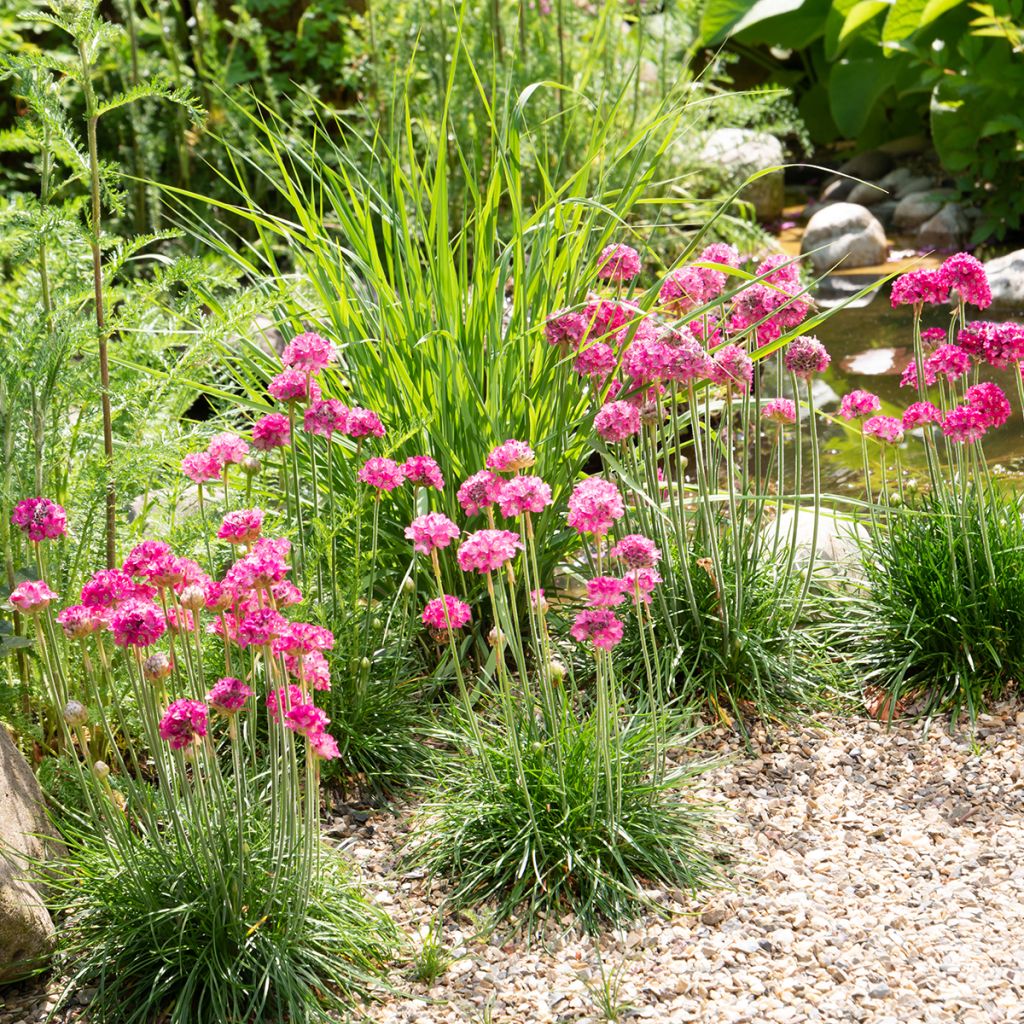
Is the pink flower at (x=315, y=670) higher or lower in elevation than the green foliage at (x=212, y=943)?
higher

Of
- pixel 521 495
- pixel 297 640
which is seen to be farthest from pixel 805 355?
pixel 297 640

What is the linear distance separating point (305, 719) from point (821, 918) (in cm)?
111

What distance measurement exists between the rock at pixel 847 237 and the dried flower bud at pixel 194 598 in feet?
19.5

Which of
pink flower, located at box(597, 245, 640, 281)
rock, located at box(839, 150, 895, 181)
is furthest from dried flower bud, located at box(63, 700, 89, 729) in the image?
rock, located at box(839, 150, 895, 181)

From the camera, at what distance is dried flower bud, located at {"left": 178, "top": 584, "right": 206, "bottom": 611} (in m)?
2.13

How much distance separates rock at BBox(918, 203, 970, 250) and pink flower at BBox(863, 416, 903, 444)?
4.64m

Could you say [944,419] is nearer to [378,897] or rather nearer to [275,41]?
[378,897]

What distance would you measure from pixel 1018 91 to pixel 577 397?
475 cm

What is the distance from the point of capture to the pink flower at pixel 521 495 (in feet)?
7.64

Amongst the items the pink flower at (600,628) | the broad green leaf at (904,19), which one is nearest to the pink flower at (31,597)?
the pink flower at (600,628)

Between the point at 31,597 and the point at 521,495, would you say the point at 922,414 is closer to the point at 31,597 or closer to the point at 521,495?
the point at 521,495

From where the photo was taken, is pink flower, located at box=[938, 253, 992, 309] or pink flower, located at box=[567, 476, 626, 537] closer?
pink flower, located at box=[567, 476, 626, 537]

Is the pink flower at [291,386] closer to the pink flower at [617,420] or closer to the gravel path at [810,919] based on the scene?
the pink flower at [617,420]

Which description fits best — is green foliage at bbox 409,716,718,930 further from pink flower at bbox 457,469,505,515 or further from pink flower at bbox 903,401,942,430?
pink flower at bbox 903,401,942,430
